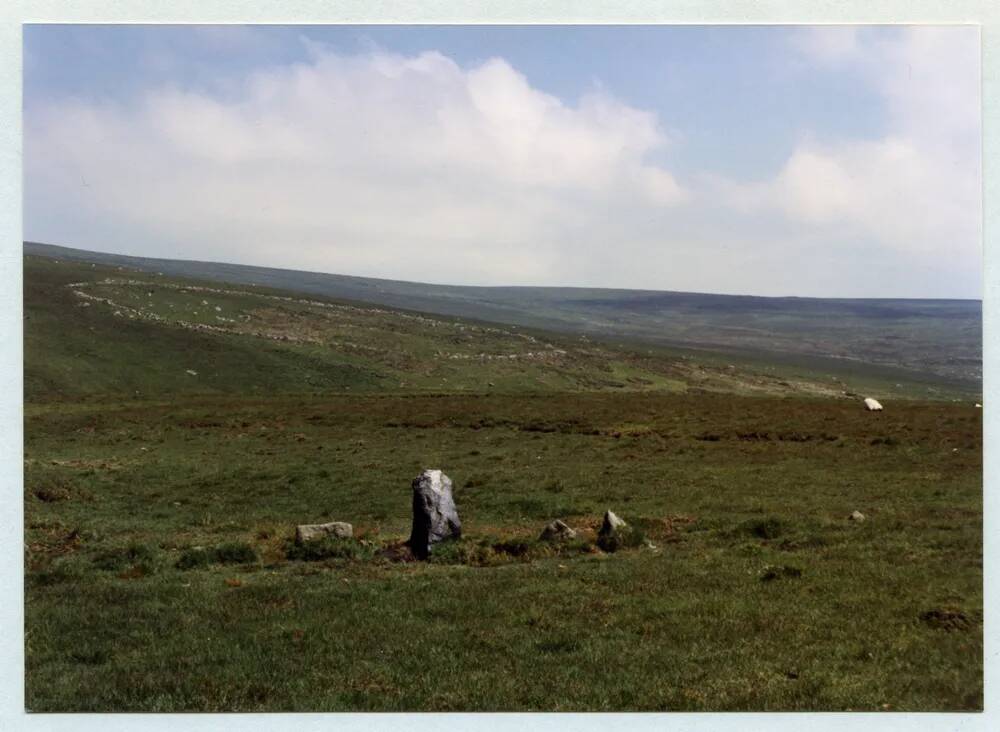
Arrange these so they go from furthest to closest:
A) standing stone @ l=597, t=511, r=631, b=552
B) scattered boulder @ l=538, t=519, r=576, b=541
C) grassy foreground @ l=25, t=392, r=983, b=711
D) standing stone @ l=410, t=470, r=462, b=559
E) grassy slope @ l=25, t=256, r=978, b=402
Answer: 1. grassy slope @ l=25, t=256, r=978, b=402
2. scattered boulder @ l=538, t=519, r=576, b=541
3. standing stone @ l=597, t=511, r=631, b=552
4. standing stone @ l=410, t=470, r=462, b=559
5. grassy foreground @ l=25, t=392, r=983, b=711

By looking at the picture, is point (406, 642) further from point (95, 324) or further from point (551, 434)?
point (95, 324)

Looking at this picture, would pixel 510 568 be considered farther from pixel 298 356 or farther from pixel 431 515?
pixel 298 356

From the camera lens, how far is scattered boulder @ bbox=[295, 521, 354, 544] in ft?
70.3

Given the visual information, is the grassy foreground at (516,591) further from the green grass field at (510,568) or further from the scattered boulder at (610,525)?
the scattered boulder at (610,525)

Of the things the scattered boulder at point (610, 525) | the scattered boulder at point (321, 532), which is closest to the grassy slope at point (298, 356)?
the scattered boulder at point (321, 532)

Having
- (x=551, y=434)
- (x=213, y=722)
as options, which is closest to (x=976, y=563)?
(x=213, y=722)

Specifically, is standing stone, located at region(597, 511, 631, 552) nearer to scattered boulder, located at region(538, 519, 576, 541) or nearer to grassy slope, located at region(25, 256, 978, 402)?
scattered boulder, located at region(538, 519, 576, 541)

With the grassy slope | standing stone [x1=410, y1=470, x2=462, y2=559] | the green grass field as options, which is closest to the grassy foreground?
the green grass field

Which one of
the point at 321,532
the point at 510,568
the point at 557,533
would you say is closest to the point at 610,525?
the point at 557,533

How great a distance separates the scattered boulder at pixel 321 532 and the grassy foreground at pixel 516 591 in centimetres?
69

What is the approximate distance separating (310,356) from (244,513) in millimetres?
76309

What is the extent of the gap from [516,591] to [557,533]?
464 centimetres

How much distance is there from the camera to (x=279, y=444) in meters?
45.7

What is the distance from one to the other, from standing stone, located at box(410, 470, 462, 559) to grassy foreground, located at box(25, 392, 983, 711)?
78cm
